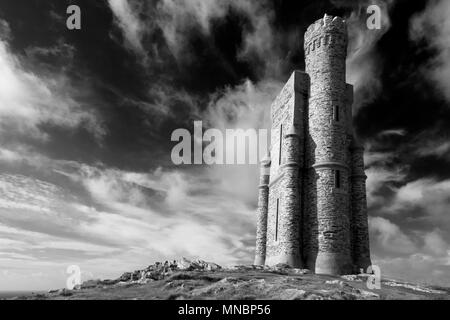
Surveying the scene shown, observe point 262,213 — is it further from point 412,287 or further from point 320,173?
point 412,287

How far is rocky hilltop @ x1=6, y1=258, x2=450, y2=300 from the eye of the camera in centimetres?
1759

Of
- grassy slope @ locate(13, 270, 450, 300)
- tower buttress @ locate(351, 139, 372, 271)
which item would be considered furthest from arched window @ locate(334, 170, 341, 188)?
grassy slope @ locate(13, 270, 450, 300)

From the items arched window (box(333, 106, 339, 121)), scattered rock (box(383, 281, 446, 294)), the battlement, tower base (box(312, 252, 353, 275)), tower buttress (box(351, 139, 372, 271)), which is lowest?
scattered rock (box(383, 281, 446, 294))

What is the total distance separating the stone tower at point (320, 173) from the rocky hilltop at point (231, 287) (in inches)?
120

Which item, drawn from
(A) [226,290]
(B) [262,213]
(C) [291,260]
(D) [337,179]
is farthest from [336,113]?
(A) [226,290]

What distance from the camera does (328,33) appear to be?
3328cm

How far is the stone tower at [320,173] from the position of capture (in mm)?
29125

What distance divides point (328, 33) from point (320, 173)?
12.9m

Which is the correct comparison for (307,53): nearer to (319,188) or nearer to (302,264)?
(319,188)

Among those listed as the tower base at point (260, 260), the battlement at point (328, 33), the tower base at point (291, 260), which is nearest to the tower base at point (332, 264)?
the tower base at point (291, 260)

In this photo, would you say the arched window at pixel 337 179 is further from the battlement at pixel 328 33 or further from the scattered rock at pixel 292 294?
the scattered rock at pixel 292 294

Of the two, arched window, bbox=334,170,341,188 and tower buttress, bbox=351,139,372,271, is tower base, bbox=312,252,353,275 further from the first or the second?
arched window, bbox=334,170,341,188

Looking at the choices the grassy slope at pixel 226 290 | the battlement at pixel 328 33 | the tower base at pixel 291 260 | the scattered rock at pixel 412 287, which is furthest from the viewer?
the battlement at pixel 328 33
